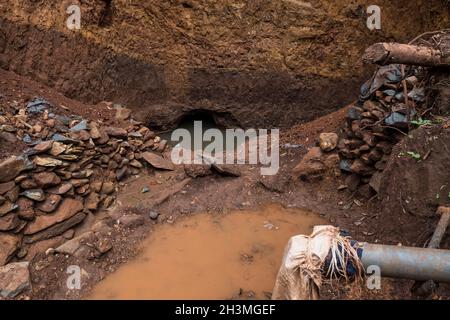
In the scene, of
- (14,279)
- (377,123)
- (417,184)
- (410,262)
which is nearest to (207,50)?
(377,123)

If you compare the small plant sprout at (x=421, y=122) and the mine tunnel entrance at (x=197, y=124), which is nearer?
the small plant sprout at (x=421, y=122)

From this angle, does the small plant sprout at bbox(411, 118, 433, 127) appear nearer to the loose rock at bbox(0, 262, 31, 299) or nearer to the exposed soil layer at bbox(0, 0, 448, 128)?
the exposed soil layer at bbox(0, 0, 448, 128)

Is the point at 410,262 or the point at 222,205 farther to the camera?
the point at 222,205

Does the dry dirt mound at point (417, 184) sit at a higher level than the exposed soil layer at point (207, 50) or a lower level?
lower

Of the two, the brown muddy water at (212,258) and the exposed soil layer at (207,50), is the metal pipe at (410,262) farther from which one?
the exposed soil layer at (207,50)

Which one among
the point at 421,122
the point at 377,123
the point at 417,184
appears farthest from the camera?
the point at 377,123

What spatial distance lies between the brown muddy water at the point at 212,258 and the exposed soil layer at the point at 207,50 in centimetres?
232

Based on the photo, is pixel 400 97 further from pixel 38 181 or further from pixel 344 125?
pixel 38 181

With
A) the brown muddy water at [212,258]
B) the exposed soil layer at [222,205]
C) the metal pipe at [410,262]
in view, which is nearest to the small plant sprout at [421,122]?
the exposed soil layer at [222,205]

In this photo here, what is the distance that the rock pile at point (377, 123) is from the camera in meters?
4.39

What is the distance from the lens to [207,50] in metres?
6.12

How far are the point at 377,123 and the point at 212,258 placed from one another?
240 centimetres

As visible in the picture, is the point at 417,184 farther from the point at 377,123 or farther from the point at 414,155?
the point at 377,123

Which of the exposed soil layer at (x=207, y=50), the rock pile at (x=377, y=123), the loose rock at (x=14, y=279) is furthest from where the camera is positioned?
the exposed soil layer at (x=207, y=50)
